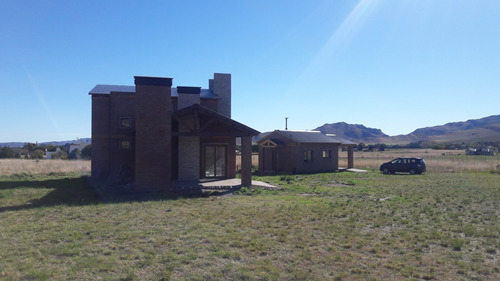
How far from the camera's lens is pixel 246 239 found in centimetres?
870

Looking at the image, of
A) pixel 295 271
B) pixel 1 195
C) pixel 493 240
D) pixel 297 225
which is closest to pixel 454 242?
pixel 493 240

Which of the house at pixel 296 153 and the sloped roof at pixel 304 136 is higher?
the sloped roof at pixel 304 136

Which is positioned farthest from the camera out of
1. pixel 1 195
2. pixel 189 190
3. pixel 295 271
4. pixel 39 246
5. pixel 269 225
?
pixel 189 190

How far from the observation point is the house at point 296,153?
34.2m

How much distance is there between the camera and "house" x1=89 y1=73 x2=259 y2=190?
17750 mm

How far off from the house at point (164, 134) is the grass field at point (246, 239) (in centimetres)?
333

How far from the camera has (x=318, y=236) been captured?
9.20m

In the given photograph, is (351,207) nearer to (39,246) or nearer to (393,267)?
(393,267)

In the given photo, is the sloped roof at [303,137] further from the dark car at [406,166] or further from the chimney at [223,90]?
the chimney at [223,90]

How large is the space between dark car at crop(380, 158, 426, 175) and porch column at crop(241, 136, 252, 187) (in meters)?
20.0

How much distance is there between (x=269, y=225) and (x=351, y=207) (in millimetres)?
4631

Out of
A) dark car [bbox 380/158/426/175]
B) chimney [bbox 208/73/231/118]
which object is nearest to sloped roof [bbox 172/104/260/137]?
chimney [bbox 208/73/231/118]

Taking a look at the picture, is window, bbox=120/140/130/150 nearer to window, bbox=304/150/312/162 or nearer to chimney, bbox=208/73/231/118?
chimney, bbox=208/73/231/118

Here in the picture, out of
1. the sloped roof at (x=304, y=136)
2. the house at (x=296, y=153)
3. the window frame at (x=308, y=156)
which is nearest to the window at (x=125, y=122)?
the house at (x=296, y=153)
